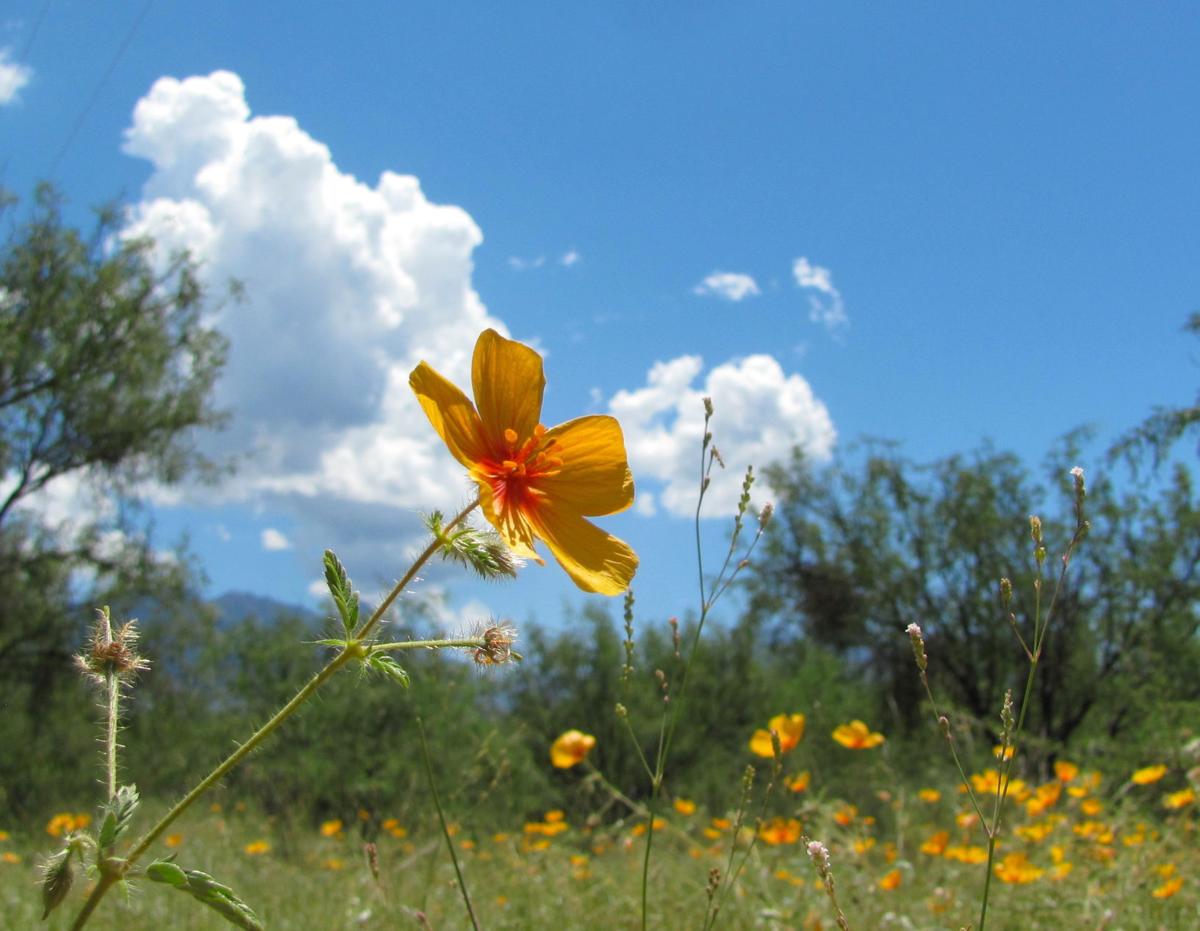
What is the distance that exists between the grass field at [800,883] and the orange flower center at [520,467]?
914 mm

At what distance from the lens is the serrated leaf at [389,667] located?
2.85ft

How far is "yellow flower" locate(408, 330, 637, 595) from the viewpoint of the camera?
46.9 inches

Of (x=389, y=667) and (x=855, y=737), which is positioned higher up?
(x=855, y=737)

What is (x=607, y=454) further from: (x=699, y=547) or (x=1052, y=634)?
(x=1052, y=634)

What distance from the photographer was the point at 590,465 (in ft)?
4.18

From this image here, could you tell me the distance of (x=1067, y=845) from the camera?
3.17 meters

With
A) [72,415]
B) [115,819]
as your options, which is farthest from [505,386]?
[72,415]

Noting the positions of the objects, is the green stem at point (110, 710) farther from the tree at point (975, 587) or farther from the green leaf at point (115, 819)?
the tree at point (975, 587)

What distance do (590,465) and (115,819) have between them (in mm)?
640

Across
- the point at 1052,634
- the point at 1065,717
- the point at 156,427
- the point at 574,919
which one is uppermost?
the point at 1052,634

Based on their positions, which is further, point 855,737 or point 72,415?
point 72,415

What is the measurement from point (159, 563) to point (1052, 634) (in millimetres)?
14555

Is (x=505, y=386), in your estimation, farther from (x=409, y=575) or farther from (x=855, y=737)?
(x=855, y=737)

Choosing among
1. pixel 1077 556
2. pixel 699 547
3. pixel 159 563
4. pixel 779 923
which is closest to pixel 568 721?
pixel 159 563
